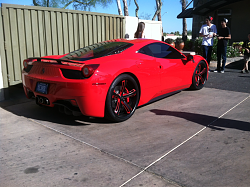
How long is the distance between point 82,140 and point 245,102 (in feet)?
11.4

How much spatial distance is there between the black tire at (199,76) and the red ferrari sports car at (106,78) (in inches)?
33.4

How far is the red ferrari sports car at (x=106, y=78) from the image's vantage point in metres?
3.59

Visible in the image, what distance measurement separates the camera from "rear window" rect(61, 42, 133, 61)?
13.8 feet

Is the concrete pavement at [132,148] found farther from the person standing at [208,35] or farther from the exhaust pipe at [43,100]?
the person standing at [208,35]

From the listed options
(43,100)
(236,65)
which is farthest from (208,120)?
(236,65)

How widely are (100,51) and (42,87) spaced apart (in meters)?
1.15

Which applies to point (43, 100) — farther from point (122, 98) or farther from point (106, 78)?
point (122, 98)

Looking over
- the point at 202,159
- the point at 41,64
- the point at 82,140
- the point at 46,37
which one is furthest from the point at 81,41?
the point at 202,159

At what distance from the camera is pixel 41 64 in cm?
401

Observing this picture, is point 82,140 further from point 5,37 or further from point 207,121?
point 5,37

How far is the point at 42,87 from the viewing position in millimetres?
3912

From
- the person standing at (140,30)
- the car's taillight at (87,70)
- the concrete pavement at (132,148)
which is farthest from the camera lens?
the person standing at (140,30)

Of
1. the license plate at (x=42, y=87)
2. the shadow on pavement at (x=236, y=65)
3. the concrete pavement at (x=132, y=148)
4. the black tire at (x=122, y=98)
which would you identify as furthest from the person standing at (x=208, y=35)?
the license plate at (x=42, y=87)

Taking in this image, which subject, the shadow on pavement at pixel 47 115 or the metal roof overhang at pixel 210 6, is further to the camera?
the metal roof overhang at pixel 210 6
